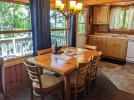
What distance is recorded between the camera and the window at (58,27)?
147 inches

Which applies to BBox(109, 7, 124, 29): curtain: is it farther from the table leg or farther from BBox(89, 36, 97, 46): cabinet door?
the table leg

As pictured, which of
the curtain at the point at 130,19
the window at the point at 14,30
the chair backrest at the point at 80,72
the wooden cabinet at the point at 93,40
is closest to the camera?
the chair backrest at the point at 80,72

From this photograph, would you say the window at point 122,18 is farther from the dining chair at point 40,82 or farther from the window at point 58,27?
the dining chair at point 40,82

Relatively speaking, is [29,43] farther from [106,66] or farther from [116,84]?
[106,66]

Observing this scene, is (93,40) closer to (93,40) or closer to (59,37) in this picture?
(93,40)

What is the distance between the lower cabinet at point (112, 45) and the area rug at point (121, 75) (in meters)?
0.53

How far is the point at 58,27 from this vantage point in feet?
13.0

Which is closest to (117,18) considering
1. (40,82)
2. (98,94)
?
(98,94)

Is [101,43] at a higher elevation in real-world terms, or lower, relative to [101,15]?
lower

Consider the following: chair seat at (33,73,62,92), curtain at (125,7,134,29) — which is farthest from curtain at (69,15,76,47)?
chair seat at (33,73,62,92)

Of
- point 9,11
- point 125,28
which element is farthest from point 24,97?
point 125,28

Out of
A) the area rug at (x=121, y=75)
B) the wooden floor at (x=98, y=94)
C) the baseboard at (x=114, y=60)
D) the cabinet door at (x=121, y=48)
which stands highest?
the cabinet door at (x=121, y=48)

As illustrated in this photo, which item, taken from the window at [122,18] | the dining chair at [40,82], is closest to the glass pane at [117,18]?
the window at [122,18]

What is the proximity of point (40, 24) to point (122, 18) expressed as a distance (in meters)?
3.60
